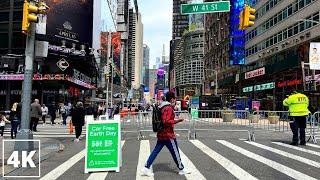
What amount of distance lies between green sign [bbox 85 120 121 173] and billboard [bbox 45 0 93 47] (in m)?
47.0

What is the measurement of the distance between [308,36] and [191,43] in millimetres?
110900

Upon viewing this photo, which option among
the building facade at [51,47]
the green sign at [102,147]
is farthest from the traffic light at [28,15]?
the building facade at [51,47]

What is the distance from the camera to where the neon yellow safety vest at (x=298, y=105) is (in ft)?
50.3

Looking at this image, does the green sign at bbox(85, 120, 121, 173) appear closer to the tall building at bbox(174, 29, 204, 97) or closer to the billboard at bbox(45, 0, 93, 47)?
the billboard at bbox(45, 0, 93, 47)

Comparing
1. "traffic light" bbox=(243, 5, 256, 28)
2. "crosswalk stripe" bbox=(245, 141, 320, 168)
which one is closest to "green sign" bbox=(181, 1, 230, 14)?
"traffic light" bbox=(243, 5, 256, 28)

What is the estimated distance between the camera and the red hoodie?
32.7 ft

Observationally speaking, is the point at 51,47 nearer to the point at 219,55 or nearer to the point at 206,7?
the point at 206,7

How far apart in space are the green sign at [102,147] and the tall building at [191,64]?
449 feet

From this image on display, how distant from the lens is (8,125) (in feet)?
100.0

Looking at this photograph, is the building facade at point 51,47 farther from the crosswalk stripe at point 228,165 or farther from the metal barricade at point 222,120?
the crosswalk stripe at point 228,165

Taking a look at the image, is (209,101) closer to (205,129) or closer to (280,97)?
(280,97)

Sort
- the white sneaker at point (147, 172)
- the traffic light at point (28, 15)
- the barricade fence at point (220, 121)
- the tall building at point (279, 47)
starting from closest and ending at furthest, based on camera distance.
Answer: the white sneaker at point (147, 172)
the traffic light at point (28, 15)
the barricade fence at point (220, 121)
the tall building at point (279, 47)

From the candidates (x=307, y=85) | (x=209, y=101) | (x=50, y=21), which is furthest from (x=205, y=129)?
(x=50, y=21)

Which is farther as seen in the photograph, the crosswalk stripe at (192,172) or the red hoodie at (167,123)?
the red hoodie at (167,123)
